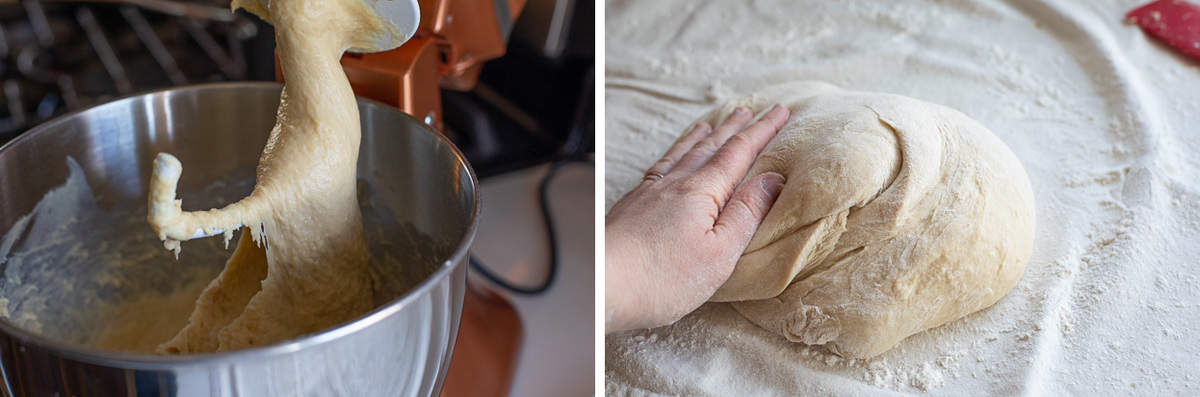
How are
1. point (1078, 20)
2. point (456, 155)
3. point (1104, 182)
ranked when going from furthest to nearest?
point (1078, 20), point (1104, 182), point (456, 155)

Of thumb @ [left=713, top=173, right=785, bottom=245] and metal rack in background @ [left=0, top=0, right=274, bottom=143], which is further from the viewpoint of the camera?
metal rack in background @ [left=0, top=0, right=274, bottom=143]

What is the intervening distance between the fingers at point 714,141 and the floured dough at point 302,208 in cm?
28

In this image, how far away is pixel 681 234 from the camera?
59 centimetres

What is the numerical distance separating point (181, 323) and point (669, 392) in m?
0.33

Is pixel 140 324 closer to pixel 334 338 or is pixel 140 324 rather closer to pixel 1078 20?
pixel 334 338

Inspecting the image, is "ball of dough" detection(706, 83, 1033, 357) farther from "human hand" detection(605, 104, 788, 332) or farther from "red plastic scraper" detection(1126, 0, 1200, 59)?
"red plastic scraper" detection(1126, 0, 1200, 59)

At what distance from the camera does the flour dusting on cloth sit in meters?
0.57

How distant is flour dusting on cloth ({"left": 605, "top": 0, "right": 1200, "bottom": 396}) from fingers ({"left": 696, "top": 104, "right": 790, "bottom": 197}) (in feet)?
0.31

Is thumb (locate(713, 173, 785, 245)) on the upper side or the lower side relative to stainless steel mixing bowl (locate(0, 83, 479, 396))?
lower

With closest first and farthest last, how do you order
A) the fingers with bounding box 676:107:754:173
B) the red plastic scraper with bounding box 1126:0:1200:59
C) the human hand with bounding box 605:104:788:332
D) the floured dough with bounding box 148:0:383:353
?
the floured dough with bounding box 148:0:383:353 → the human hand with bounding box 605:104:788:332 → the fingers with bounding box 676:107:754:173 → the red plastic scraper with bounding box 1126:0:1200:59

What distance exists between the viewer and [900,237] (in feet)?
1.97

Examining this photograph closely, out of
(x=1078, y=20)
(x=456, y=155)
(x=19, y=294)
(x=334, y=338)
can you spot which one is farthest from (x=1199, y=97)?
(x=19, y=294)

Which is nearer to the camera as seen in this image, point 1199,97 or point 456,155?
point 456,155

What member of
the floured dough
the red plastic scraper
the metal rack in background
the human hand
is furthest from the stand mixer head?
the red plastic scraper
